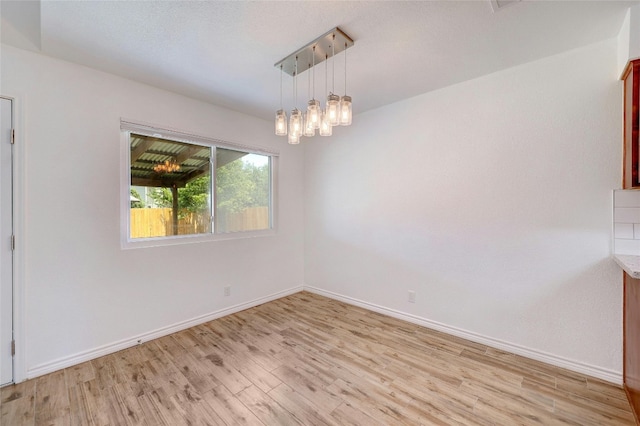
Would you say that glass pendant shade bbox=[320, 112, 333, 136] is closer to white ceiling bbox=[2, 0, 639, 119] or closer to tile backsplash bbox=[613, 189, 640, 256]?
white ceiling bbox=[2, 0, 639, 119]

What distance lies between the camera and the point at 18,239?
77.4 inches

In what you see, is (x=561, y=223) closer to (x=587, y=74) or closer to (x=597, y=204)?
(x=597, y=204)

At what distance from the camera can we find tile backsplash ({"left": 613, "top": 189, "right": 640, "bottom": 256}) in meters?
1.88

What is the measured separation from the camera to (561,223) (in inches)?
84.4

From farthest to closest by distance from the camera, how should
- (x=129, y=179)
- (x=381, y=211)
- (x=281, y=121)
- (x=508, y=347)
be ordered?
(x=381, y=211)
(x=129, y=179)
(x=508, y=347)
(x=281, y=121)

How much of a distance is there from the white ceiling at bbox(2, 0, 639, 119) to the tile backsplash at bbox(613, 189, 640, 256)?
3.87ft

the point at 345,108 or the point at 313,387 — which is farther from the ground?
the point at 345,108

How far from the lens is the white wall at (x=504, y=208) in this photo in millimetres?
2004

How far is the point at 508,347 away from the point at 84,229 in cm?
388

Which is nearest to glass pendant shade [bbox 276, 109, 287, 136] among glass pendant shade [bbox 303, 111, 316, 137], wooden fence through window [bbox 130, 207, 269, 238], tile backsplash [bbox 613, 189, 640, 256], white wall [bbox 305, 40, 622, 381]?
glass pendant shade [bbox 303, 111, 316, 137]

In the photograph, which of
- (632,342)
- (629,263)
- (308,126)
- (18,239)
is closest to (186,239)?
(18,239)

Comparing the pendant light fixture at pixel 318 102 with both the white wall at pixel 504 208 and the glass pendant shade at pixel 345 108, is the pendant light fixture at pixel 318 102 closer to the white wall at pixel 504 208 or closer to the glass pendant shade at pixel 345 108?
the glass pendant shade at pixel 345 108

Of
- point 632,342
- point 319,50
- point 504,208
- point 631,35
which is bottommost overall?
point 632,342

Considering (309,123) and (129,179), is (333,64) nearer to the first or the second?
(309,123)
